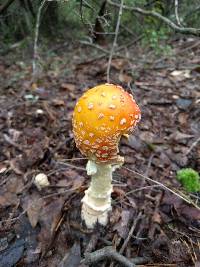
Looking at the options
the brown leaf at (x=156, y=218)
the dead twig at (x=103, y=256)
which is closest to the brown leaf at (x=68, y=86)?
the brown leaf at (x=156, y=218)

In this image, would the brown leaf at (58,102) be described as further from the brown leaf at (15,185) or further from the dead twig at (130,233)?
the dead twig at (130,233)

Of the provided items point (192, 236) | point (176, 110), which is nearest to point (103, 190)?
point (192, 236)

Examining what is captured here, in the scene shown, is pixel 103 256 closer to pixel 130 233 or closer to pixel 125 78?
pixel 130 233

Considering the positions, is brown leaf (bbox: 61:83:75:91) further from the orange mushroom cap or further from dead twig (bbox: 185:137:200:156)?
the orange mushroom cap

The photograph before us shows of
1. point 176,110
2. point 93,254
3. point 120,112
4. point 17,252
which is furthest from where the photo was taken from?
point 176,110

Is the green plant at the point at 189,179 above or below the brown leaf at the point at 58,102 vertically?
below

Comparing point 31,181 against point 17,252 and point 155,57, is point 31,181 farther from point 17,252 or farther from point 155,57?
point 155,57

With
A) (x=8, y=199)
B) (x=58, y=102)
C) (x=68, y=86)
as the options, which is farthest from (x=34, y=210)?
(x=68, y=86)
